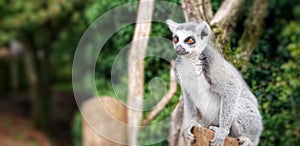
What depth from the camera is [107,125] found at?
5.25m

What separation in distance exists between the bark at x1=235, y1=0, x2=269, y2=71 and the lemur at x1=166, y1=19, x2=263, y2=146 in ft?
2.76

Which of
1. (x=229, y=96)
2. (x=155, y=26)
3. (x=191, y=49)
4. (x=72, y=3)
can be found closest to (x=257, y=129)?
(x=229, y=96)

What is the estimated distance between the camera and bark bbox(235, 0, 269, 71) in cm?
440

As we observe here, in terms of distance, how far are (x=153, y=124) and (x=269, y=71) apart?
3.65 feet

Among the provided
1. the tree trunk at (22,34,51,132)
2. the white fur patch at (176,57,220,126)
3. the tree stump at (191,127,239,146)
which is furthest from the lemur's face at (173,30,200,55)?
the tree trunk at (22,34,51,132)

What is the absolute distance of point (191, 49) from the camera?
10.4 ft

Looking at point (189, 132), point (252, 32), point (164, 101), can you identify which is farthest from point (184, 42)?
point (252, 32)

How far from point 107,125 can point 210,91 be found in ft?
6.66

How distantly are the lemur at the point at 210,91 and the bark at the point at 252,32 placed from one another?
841 mm

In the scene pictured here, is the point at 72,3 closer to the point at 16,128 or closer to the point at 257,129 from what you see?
the point at 16,128

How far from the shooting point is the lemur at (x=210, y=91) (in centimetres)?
322

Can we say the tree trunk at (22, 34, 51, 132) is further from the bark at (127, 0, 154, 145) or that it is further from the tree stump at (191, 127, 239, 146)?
the tree stump at (191, 127, 239, 146)

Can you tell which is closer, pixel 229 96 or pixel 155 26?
pixel 229 96

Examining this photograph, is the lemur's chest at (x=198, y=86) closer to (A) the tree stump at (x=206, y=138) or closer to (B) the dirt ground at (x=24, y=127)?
(A) the tree stump at (x=206, y=138)
